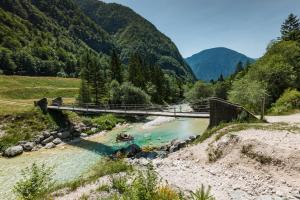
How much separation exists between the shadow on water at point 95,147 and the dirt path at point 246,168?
1102 centimetres

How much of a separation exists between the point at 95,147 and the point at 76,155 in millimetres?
3743

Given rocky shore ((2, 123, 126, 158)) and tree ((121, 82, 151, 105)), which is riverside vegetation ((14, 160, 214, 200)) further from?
tree ((121, 82, 151, 105))

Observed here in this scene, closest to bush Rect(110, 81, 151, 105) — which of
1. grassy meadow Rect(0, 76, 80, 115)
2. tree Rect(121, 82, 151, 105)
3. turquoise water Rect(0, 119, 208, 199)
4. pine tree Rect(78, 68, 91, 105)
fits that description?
tree Rect(121, 82, 151, 105)

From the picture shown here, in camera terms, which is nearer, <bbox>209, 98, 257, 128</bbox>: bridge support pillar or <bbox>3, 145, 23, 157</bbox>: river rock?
<bbox>209, 98, 257, 128</bbox>: bridge support pillar

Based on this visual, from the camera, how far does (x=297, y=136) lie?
16984mm

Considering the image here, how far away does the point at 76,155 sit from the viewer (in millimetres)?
28609

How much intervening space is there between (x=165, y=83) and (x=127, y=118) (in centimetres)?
3716

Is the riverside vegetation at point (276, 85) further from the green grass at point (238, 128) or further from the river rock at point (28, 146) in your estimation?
the river rock at point (28, 146)

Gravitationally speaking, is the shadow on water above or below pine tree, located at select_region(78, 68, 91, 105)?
below

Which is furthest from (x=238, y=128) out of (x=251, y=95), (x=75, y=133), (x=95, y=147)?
(x=75, y=133)

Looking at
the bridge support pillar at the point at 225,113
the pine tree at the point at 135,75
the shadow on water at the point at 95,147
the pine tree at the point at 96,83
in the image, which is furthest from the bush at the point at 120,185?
the pine tree at the point at 135,75

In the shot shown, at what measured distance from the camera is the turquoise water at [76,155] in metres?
22.2

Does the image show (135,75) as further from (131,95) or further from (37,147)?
(37,147)

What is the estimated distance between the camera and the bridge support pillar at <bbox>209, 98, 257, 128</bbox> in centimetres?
2295
